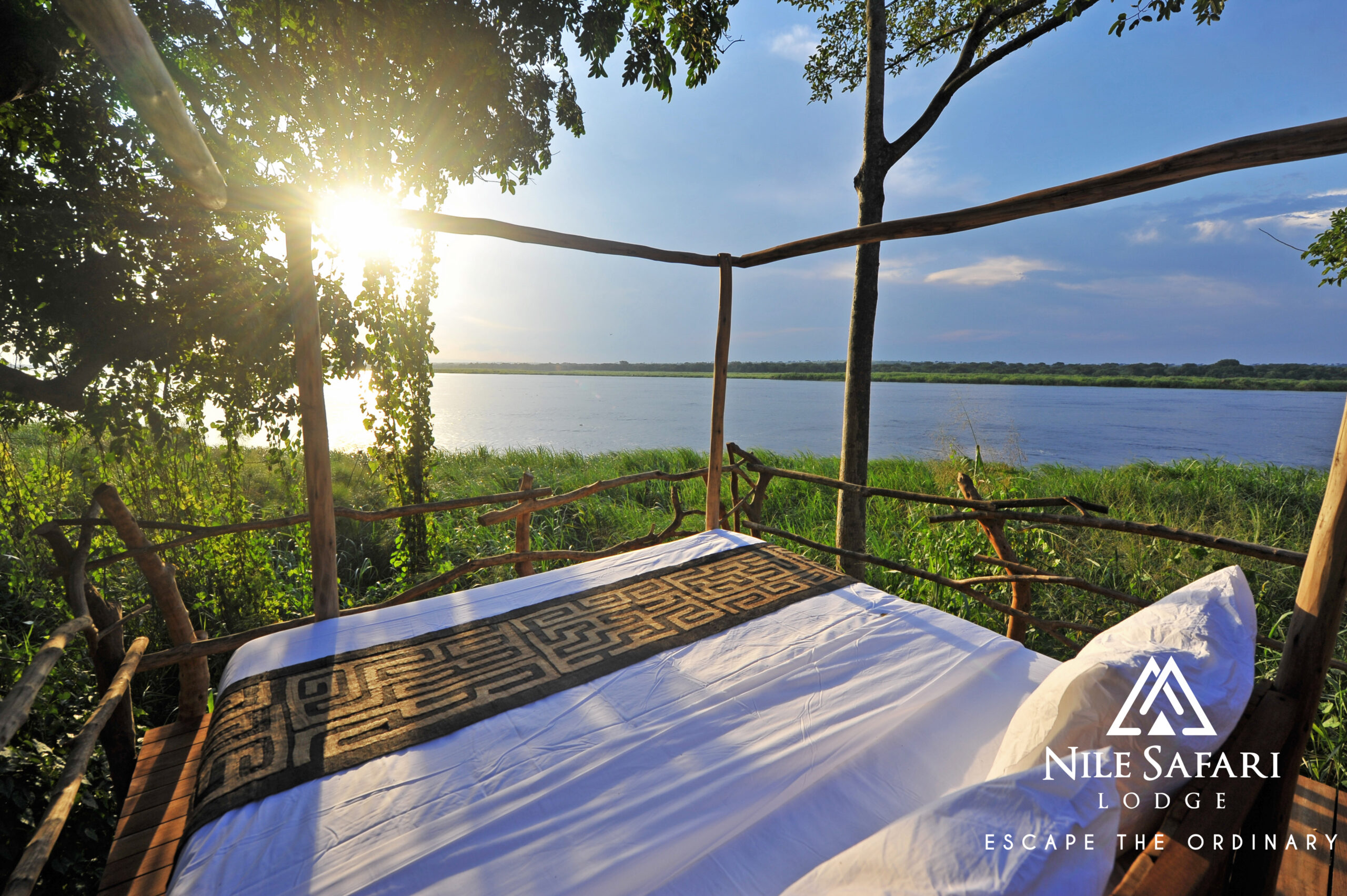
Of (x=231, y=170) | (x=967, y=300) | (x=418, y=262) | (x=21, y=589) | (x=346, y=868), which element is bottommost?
(x=21, y=589)

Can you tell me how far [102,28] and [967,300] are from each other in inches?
469

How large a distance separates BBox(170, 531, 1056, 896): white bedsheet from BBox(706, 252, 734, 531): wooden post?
127cm

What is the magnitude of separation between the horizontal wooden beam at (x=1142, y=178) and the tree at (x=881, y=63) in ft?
4.51

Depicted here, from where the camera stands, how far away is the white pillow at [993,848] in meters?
0.57

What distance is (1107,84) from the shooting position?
3.29 m

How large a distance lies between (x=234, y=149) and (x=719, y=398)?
302 cm

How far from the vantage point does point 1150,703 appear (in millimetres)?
819

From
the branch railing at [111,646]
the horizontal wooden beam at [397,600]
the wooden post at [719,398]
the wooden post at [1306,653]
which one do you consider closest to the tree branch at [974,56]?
the wooden post at [719,398]

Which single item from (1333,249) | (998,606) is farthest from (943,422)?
(998,606)

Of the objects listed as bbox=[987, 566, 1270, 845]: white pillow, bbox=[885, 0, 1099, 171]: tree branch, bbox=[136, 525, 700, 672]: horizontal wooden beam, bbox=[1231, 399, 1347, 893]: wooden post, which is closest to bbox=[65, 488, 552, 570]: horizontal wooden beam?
bbox=[136, 525, 700, 672]: horizontal wooden beam

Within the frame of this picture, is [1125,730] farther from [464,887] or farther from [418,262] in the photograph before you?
[418,262]

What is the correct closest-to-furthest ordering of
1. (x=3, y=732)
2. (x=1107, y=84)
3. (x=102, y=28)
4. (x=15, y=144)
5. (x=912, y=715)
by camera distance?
1. (x=102, y=28)
2. (x=3, y=732)
3. (x=912, y=715)
4. (x=15, y=144)
5. (x=1107, y=84)

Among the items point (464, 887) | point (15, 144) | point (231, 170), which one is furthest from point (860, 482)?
point (15, 144)

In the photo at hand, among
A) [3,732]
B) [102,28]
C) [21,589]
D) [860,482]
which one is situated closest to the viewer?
[102,28]
